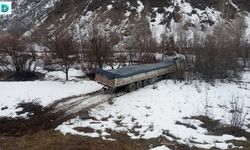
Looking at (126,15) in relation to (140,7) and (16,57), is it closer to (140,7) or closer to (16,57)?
(140,7)

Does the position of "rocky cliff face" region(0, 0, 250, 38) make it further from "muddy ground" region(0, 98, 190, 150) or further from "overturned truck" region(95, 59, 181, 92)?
"muddy ground" region(0, 98, 190, 150)

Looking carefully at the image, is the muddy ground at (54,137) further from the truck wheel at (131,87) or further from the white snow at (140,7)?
the white snow at (140,7)

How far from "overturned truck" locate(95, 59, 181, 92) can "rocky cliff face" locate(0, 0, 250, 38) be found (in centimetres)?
2724

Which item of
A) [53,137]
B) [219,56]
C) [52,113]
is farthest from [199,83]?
[53,137]

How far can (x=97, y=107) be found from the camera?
62.9 feet

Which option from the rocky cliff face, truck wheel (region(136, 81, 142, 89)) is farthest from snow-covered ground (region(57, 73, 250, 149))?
the rocky cliff face

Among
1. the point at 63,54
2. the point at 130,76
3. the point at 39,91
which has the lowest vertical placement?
the point at 39,91

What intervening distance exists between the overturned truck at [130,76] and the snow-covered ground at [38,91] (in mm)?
1693

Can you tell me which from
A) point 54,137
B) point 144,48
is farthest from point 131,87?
point 144,48

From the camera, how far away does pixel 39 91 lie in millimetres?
21812

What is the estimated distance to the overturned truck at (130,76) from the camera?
21250 mm

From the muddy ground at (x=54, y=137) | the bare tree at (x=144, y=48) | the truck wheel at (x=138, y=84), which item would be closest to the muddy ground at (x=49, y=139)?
the muddy ground at (x=54, y=137)

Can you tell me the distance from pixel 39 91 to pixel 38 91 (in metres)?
0.06

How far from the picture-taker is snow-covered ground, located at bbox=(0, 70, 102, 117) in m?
19.8
